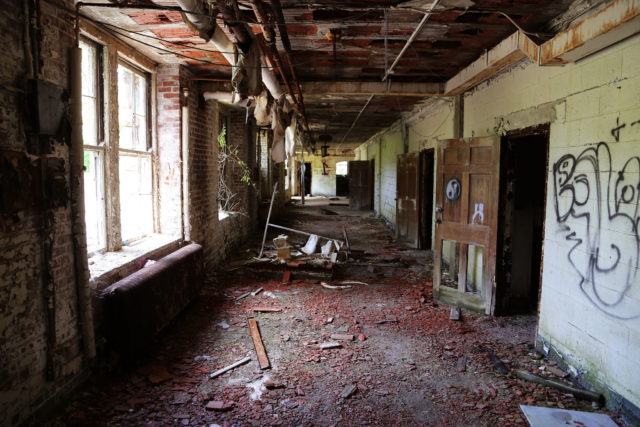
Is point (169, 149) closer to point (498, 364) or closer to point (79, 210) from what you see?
point (79, 210)

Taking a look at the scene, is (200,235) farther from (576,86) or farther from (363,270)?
(576,86)

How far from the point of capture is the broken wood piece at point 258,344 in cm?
353

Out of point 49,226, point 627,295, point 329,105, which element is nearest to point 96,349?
point 49,226

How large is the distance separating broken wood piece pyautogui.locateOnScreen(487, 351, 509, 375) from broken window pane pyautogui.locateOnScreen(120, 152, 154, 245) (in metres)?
4.03

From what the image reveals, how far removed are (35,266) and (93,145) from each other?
162 centimetres

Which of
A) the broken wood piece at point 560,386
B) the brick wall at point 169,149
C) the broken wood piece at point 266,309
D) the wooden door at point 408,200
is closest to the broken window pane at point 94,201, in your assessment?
the brick wall at point 169,149

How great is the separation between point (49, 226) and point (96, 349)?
45.5 inches

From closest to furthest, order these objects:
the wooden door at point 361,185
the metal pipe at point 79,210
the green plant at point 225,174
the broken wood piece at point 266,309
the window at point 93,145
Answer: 1. the metal pipe at point 79,210
2. the window at point 93,145
3. the broken wood piece at point 266,309
4. the green plant at point 225,174
5. the wooden door at point 361,185

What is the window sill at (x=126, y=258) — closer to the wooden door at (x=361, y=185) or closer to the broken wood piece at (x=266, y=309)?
the broken wood piece at (x=266, y=309)

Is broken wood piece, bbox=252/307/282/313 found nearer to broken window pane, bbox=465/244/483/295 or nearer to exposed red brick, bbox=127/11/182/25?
broken window pane, bbox=465/244/483/295

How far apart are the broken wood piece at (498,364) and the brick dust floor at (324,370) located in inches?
2.1

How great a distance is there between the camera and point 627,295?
2791mm

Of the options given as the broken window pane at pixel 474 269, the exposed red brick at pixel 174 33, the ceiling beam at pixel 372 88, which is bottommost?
the broken window pane at pixel 474 269

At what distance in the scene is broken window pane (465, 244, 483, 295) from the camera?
5352mm
